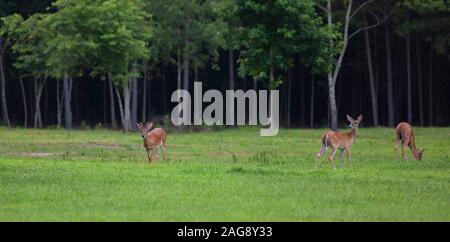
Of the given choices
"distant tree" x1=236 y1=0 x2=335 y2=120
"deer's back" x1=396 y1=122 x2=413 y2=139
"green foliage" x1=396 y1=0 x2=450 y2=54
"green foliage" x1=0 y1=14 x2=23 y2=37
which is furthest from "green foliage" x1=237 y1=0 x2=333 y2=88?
"deer's back" x1=396 y1=122 x2=413 y2=139

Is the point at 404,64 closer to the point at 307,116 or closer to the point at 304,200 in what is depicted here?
the point at 307,116

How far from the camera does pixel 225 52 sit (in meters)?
62.0

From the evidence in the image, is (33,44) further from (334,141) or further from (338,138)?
(334,141)

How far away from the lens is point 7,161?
85.1 ft

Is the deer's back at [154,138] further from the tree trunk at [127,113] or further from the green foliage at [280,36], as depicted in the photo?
the tree trunk at [127,113]

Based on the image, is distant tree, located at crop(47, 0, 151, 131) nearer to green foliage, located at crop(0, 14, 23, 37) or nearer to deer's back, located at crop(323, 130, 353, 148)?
green foliage, located at crop(0, 14, 23, 37)

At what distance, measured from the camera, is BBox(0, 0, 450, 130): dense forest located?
45281 mm

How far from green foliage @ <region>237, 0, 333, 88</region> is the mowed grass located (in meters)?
11.2

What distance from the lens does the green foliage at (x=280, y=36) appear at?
44.0m

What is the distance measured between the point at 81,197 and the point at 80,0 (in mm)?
28398

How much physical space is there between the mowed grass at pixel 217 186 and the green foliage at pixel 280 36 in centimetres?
1124

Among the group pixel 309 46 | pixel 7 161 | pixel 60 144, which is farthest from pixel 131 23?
pixel 7 161

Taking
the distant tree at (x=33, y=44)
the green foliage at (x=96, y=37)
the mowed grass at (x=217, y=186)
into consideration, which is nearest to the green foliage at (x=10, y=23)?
the distant tree at (x=33, y=44)

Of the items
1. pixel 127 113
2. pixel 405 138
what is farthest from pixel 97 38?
pixel 405 138
